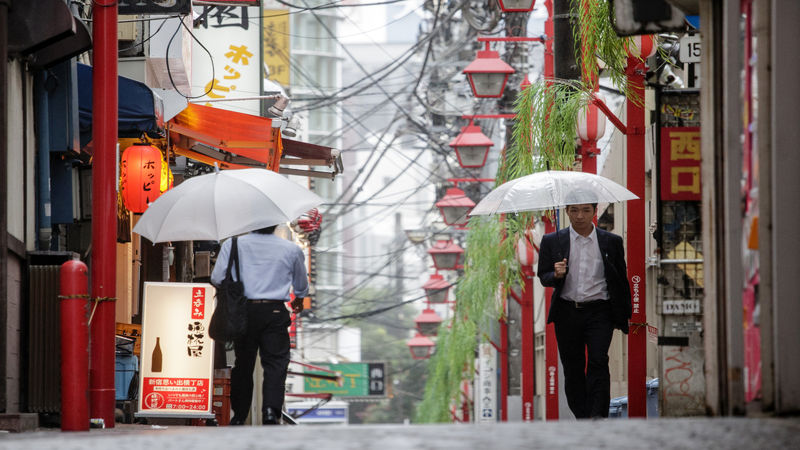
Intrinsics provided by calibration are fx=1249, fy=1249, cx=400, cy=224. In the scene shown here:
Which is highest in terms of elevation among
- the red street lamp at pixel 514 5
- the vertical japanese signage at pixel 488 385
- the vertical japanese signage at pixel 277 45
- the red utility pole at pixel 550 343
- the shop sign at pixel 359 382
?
the vertical japanese signage at pixel 277 45

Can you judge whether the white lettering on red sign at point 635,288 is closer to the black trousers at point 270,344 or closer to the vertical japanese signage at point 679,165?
the vertical japanese signage at point 679,165

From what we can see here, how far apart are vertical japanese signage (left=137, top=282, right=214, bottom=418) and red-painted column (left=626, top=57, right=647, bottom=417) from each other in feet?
13.0

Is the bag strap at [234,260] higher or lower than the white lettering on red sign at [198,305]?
higher

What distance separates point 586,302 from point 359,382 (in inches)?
1808

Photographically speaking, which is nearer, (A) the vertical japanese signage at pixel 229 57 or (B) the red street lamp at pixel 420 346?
(A) the vertical japanese signage at pixel 229 57

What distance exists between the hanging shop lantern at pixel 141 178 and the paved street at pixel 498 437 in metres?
8.43

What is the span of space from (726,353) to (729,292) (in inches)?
12.2

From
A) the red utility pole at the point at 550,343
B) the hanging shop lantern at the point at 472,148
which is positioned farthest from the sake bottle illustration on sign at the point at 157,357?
the hanging shop lantern at the point at 472,148

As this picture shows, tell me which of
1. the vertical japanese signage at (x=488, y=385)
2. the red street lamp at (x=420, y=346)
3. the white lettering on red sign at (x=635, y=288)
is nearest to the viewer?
the white lettering on red sign at (x=635, y=288)

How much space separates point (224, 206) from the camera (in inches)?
398

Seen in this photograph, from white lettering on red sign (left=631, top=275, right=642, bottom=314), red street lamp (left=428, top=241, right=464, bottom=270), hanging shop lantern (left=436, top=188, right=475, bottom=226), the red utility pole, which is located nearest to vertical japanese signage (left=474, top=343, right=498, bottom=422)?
red street lamp (left=428, top=241, right=464, bottom=270)

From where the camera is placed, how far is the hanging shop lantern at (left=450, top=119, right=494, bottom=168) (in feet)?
87.0

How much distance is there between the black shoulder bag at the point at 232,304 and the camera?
30.0ft

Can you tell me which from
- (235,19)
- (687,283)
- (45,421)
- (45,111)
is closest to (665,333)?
(687,283)
